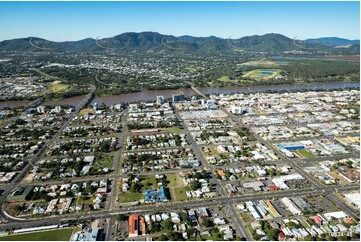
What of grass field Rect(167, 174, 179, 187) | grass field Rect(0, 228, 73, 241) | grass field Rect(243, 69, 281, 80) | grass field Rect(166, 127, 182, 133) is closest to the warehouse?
grass field Rect(166, 127, 182, 133)

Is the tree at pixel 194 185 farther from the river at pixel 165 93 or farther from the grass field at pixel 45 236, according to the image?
the river at pixel 165 93

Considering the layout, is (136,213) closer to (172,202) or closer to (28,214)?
(172,202)

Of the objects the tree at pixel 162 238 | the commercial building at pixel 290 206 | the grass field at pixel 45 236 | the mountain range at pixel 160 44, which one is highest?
the mountain range at pixel 160 44

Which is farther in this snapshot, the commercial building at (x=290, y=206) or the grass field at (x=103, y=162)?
the grass field at (x=103, y=162)

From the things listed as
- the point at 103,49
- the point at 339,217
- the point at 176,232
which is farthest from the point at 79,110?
the point at 103,49

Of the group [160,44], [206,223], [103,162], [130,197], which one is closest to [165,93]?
[103,162]

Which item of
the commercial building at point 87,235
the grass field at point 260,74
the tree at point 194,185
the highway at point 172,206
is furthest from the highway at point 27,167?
the grass field at point 260,74

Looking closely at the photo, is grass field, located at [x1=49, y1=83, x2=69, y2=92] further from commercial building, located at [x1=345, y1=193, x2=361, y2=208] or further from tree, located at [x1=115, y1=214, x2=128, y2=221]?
commercial building, located at [x1=345, y1=193, x2=361, y2=208]

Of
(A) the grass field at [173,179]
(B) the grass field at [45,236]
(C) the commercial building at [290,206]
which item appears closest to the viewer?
(B) the grass field at [45,236]
